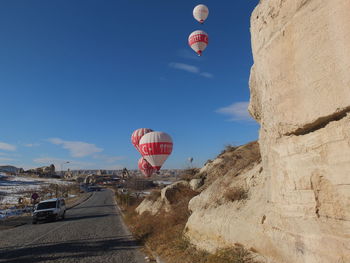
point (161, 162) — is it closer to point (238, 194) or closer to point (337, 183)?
point (238, 194)

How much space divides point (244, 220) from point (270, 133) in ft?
7.49

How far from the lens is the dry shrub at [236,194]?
25.2ft

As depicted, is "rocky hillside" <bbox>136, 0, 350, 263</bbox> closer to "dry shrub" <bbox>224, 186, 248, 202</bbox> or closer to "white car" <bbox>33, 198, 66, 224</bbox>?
"dry shrub" <bbox>224, 186, 248, 202</bbox>

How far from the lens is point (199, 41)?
93.9 feet

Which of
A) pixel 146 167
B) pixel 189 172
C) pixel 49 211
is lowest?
pixel 49 211

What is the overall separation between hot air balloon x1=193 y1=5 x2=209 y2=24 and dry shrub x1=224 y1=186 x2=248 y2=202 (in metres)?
26.8

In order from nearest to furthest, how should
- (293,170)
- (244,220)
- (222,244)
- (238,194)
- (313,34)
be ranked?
(313,34) → (293,170) → (244,220) → (222,244) → (238,194)

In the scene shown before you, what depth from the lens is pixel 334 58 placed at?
3.68 meters

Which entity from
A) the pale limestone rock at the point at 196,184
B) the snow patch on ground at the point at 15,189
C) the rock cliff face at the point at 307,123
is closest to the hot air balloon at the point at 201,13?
the pale limestone rock at the point at 196,184

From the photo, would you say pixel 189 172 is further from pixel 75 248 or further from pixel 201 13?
pixel 201 13

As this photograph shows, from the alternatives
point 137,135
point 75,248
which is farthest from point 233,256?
point 137,135

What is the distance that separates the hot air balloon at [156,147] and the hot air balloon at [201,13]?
1396 cm

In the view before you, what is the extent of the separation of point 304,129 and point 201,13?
96.3ft

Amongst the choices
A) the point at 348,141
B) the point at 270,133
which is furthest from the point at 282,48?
the point at 348,141
